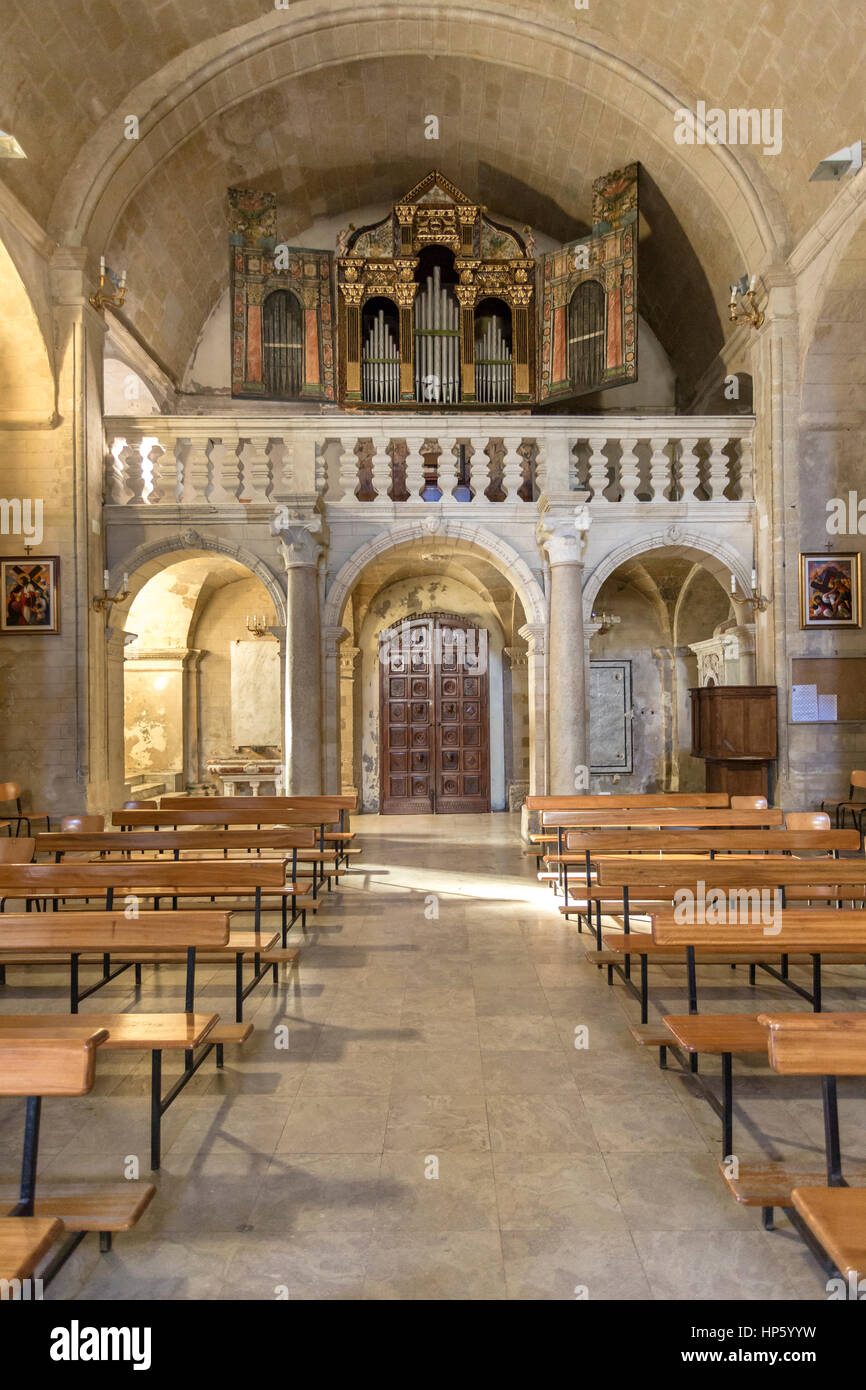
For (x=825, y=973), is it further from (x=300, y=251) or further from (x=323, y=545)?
(x=300, y=251)

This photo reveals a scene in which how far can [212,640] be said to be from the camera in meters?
15.3

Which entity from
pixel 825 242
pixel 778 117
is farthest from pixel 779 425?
pixel 778 117

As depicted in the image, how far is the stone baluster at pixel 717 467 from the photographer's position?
10.5 meters

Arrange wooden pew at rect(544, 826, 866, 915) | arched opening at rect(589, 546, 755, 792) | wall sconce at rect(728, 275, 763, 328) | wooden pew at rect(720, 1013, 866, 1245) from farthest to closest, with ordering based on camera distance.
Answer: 1. arched opening at rect(589, 546, 755, 792)
2. wall sconce at rect(728, 275, 763, 328)
3. wooden pew at rect(544, 826, 866, 915)
4. wooden pew at rect(720, 1013, 866, 1245)

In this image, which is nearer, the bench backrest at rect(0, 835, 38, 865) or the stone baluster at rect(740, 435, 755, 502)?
the bench backrest at rect(0, 835, 38, 865)

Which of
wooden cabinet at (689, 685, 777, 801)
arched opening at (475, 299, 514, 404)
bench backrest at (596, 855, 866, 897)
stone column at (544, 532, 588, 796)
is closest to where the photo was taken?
bench backrest at (596, 855, 866, 897)

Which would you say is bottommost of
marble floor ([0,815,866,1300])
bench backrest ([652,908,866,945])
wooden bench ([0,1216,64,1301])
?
marble floor ([0,815,866,1300])

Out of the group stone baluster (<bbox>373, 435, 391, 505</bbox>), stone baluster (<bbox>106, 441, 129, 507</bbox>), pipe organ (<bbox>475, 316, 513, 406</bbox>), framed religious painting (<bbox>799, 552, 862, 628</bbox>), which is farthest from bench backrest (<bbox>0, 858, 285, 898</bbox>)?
pipe organ (<bbox>475, 316, 513, 406</bbox>)

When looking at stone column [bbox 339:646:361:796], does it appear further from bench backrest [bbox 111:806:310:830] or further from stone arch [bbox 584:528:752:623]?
bench backrest [bbox 111:806:310:830]

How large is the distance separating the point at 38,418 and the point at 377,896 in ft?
21.9

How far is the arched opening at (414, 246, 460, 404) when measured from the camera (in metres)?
12.6

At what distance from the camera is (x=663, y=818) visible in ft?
22.4

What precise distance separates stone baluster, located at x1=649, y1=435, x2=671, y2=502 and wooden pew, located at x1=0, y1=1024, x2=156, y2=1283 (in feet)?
31.2

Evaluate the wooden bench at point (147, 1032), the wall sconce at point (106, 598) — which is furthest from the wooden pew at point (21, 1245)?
the wall sconce at point (106, 598)
